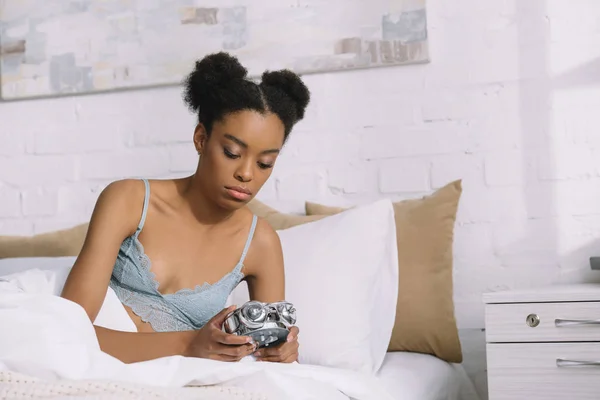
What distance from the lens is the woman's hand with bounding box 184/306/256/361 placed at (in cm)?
143

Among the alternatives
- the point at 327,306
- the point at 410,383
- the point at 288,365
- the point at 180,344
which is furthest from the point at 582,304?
the point at 180,344

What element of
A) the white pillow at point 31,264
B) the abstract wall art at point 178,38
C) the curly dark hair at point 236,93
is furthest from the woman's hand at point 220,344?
the abstract wall art at point 178,38

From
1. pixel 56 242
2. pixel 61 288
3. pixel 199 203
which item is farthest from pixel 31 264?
pixel 199 203

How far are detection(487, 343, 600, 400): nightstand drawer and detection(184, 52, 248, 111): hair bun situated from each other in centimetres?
85

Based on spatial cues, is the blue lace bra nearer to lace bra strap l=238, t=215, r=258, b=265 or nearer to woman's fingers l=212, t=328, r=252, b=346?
lace bra strap l=238, t=215, r=258, b=265

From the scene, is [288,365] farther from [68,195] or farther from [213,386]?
[68,195]

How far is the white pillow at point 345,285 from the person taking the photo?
190 cm

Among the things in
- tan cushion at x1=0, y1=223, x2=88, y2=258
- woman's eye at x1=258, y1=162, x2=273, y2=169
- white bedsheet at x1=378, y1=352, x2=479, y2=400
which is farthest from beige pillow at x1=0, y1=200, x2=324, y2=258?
woman's eye at x1=258, y1=162, x2=273, y2=169

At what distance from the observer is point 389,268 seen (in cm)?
206

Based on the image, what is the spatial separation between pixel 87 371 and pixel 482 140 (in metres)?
1.54

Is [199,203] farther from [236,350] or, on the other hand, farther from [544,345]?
[544,345]

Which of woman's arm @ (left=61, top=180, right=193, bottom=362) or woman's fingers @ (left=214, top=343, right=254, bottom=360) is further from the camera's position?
woman's arm @ (left=61, top=180, right=193, bottom=362)

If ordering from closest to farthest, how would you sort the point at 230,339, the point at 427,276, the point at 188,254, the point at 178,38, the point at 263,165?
1. the point at 230,339
2. the point at 263,165
3. the point at 188,254
4. the point at 427,276
5. the point at 178,38

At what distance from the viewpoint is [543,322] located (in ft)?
6.10
